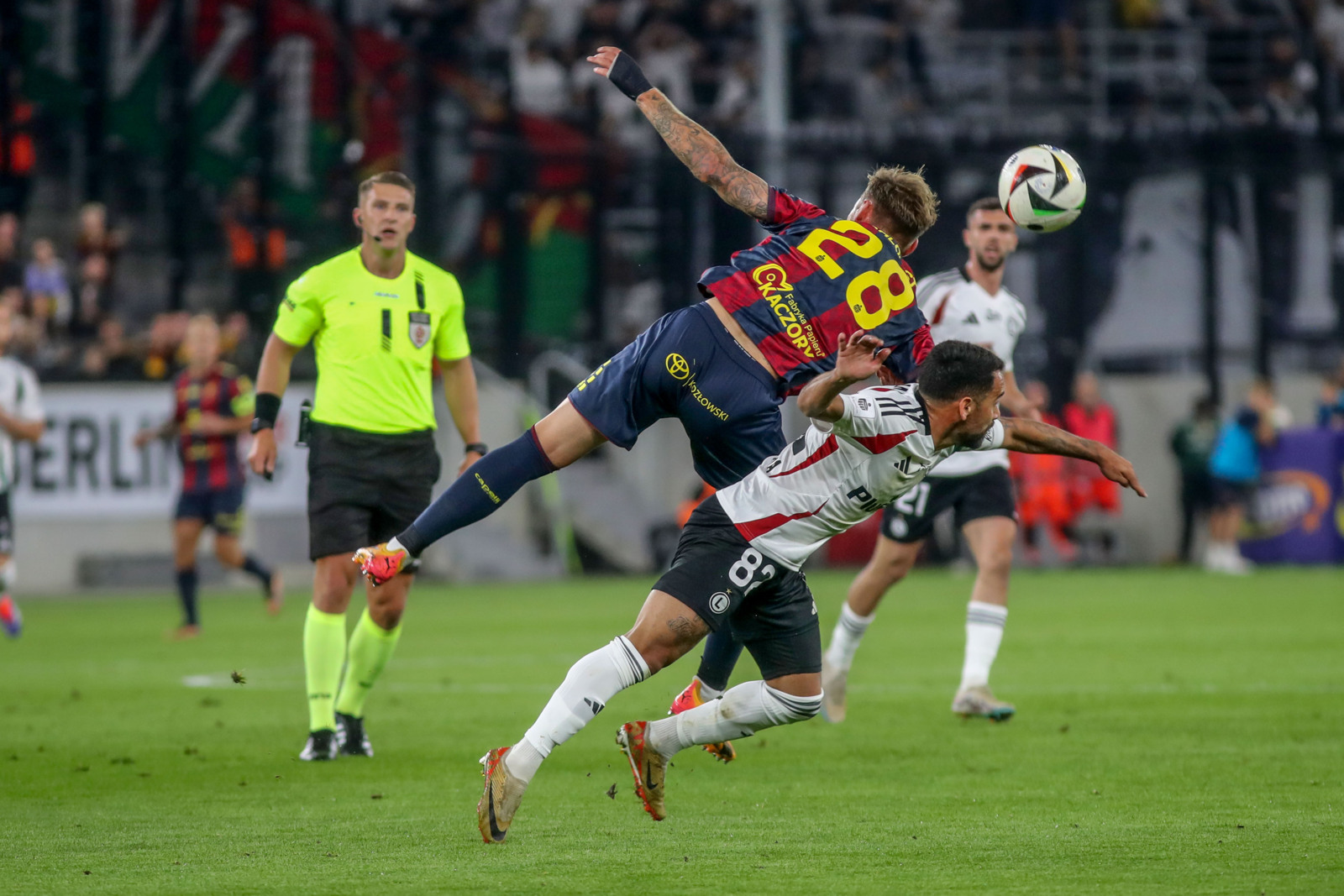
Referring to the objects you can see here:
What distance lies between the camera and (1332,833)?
5.81m

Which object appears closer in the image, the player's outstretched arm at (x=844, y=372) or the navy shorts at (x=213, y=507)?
the player's outstretched arm at (x=844, y=372)

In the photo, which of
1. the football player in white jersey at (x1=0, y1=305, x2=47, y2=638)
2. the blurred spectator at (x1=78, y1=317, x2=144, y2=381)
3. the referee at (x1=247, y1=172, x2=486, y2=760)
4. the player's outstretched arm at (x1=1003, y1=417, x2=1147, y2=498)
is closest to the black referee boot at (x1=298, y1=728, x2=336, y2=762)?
the referee at (x1=247, y1=172, x2=486, y2=760)

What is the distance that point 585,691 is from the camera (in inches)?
230

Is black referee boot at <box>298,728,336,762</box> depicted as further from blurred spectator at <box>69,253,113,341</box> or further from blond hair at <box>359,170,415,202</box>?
blurred spectator at <box>69,253,113,341</box>

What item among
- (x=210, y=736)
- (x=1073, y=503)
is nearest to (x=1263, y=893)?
(x=210, y=736)

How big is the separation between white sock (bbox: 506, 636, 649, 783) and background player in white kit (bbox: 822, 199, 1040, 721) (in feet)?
10.3

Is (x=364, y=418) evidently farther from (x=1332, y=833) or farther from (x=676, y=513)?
(x=676, y=513)

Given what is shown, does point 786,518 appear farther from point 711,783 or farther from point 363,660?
point 363,660

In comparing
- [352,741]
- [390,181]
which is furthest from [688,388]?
[352,741]

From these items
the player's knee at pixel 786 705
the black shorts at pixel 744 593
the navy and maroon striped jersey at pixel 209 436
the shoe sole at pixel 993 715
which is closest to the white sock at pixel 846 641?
the shoe sole at pixel 993 715

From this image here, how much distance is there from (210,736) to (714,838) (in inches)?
145

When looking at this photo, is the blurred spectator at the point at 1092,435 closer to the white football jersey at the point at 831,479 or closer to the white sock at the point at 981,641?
the white sock at the point at 981,641

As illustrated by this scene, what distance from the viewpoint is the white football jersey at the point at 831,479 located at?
5785mm

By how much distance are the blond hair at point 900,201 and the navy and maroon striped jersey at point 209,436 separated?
31.6ft
